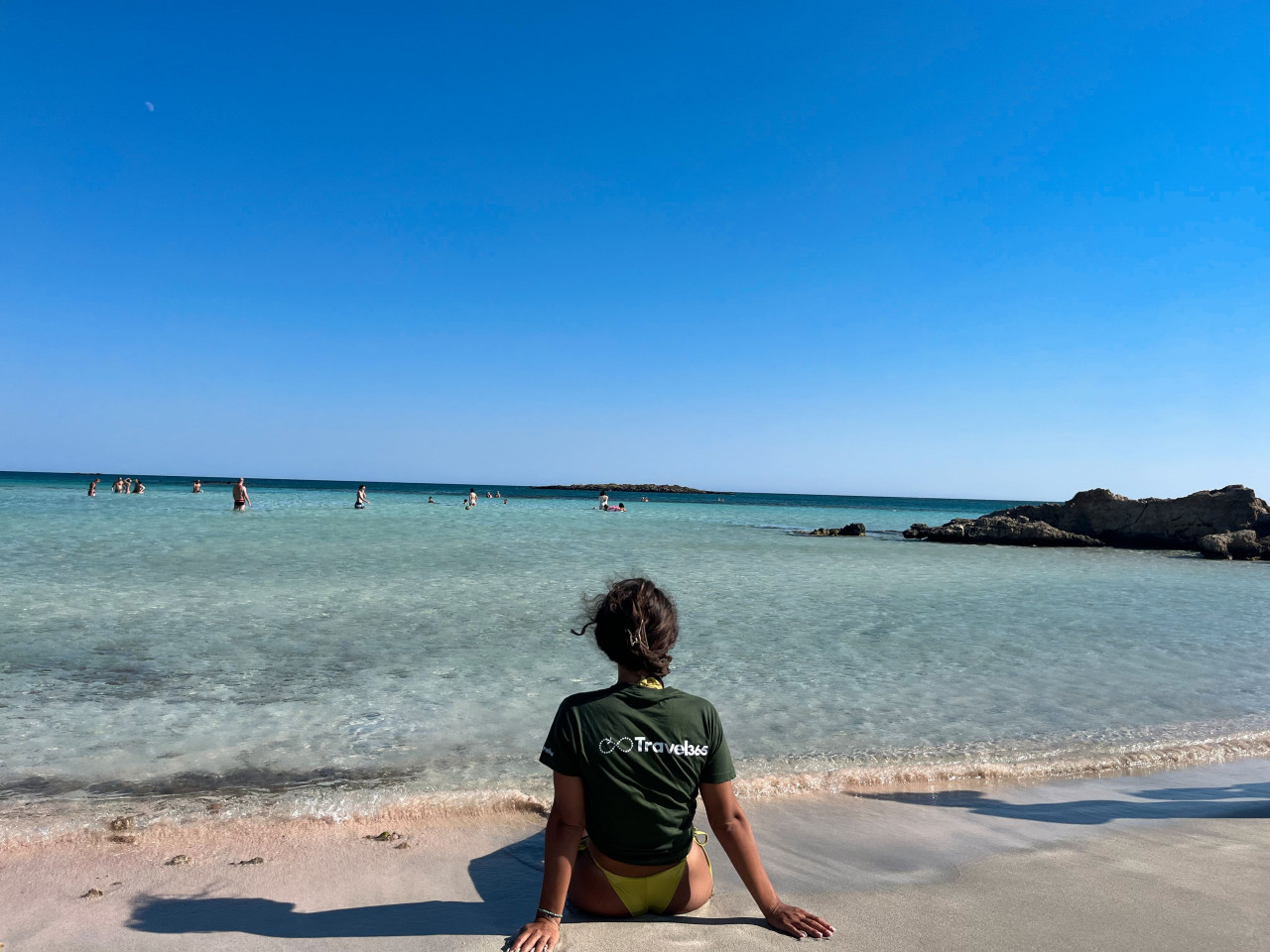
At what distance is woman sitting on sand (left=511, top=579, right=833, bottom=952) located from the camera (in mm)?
2633

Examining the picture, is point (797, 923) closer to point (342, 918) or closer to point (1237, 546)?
point (342, 918)

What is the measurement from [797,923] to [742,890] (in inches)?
18.2

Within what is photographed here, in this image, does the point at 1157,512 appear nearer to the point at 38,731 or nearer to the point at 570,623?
the point at 570,623

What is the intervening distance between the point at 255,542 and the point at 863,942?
19526 millimetres

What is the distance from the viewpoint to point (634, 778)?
8.79 feet

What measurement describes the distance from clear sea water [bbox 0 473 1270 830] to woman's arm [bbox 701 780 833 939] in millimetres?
1800

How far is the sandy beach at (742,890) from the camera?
282 centimetres

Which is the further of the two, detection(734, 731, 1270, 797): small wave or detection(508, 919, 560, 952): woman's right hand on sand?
detection(734, 731, 1270, 797): small wave

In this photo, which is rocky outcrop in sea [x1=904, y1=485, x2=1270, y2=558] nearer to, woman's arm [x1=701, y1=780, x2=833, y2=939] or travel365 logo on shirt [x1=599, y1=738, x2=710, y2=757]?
woman's arm [x1=701, y1=780, x2=833, y2=939]

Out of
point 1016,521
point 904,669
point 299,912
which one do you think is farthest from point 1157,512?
point 299,912

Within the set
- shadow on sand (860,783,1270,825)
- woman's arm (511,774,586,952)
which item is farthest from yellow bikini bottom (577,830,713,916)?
shadow on sand (860,783,1270,825)

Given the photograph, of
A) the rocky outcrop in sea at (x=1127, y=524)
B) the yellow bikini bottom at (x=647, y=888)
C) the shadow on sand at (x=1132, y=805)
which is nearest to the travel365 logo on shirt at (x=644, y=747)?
the yellow bikini bottom at (x=647, y=888)

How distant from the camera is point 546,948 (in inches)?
103

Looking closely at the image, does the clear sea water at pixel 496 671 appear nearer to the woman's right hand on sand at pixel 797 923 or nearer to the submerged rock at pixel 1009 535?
the woman's right hand on sand at pixel 797 923
